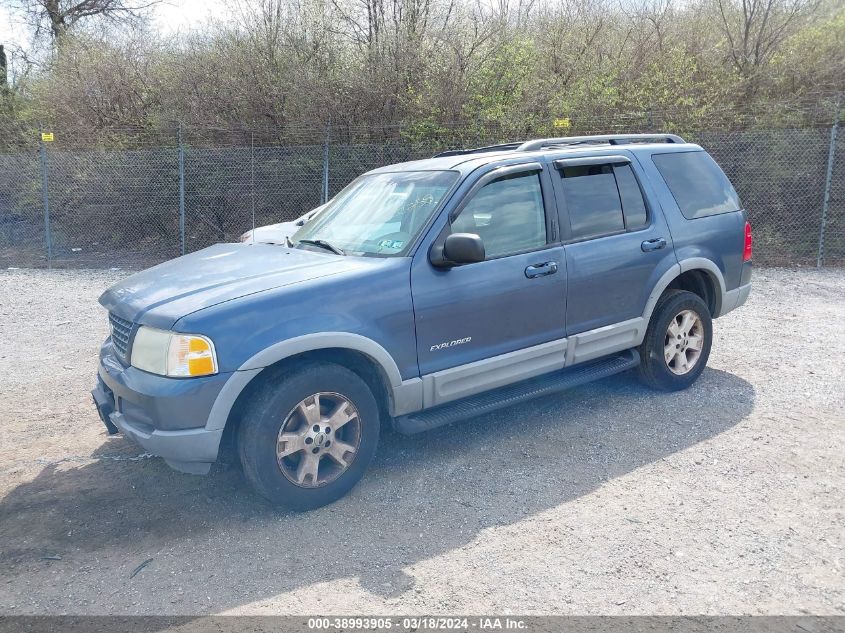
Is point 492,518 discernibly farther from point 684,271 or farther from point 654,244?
point 684,271

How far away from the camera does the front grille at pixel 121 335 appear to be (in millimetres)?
3859

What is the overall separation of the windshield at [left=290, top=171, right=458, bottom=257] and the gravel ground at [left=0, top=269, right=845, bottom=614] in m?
1.43

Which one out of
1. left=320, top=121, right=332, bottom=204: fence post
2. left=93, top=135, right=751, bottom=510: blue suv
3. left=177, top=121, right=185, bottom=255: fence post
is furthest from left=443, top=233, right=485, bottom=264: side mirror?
left=177, top=121, right=185, bottom=255: fence post

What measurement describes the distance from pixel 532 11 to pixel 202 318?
15.1 m

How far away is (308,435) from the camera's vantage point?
3.80 m

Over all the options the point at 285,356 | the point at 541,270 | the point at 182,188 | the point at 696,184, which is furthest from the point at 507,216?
the point at 182,188

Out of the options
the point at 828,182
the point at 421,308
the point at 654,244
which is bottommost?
the point at 421,308

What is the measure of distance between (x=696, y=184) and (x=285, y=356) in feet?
12.7

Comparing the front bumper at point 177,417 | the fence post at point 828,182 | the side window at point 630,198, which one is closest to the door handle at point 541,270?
the side window at point 630,198

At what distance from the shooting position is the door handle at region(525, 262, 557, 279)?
455 cm

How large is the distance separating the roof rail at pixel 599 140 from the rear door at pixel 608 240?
297mm

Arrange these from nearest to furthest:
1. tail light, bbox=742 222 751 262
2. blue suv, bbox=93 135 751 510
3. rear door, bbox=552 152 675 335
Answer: blue suv, bbox=93 135 751 510, rear door, bbox=552 152 675 335, tail light, bbox=742 222 751 262

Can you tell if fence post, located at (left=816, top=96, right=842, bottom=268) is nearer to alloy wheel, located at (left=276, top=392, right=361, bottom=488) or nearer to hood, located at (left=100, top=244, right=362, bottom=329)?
hood, located at (left=100, top=244, right=362, bottom=329)

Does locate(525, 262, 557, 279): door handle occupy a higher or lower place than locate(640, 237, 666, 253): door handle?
lower
